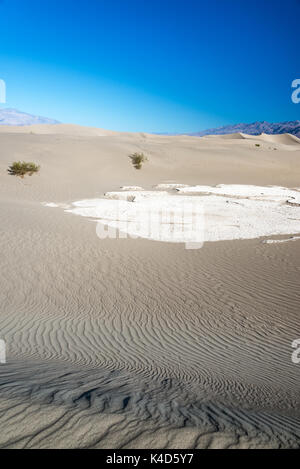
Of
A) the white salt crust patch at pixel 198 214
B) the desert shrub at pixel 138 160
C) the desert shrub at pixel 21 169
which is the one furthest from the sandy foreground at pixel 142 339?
the desert shrub at pixel 138 160

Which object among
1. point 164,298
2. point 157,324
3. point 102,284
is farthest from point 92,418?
point 102,284

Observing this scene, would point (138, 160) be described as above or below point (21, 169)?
above

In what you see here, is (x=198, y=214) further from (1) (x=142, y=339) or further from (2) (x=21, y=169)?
(2) (x=21, y=169)

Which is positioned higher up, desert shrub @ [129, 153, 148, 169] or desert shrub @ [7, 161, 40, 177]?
desert shrub @ [129, 153, 148, 169]

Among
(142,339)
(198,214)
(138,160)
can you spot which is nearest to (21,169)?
(138,160)

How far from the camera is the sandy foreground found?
2.23 metres

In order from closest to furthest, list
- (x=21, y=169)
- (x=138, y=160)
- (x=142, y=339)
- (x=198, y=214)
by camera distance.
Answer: (x=142, y=339), (x=198, y=214), (x=21, y=169), (x=138, y=160)

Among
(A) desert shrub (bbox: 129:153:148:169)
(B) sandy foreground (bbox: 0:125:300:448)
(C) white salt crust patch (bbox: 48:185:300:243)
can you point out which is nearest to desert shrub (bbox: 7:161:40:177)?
(C) white salt crust patch (bbox: 48:185:300:243)

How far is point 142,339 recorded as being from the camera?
197 inches

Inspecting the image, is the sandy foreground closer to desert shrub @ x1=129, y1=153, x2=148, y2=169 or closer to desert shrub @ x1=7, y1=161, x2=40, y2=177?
desert shrub @ x1=7, y1=161, x2=40, y2=177

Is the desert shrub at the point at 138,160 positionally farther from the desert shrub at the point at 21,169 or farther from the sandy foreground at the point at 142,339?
the sandy foreground at the point at 142,339

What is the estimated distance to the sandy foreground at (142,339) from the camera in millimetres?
2230

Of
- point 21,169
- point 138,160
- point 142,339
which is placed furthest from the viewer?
point 138,160
